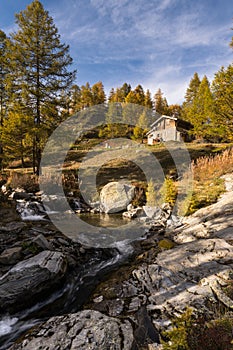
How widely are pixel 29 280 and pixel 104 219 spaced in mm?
6986

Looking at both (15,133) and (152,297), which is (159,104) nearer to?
(15,133)

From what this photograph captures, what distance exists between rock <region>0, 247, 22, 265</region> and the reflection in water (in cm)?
488

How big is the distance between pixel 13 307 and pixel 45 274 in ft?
2.99

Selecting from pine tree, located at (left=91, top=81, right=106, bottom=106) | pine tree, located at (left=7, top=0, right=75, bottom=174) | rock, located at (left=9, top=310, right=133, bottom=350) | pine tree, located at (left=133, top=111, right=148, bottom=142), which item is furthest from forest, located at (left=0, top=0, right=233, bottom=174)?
pine tree, located at (left=91, top=81, right=106, bottom=106)

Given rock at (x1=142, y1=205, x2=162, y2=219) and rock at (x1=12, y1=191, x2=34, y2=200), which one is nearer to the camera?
rock at (x1=142, y1=205, x2=162, y2=219)

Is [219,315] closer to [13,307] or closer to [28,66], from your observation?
[13,307]

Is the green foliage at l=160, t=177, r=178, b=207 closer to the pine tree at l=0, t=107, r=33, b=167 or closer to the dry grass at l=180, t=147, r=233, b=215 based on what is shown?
the dry grass at l=180, t=147, r=233, b=215

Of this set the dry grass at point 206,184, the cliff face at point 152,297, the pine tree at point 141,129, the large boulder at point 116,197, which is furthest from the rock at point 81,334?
the pine tree at point 141,129

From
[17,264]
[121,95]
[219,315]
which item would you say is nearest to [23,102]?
[17,264]

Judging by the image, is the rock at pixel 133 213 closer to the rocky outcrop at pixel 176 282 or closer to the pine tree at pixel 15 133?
the rocky outcrop at pixel 176 282

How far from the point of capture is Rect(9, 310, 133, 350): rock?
9.69 ft

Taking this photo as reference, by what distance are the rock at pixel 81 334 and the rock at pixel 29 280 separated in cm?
112

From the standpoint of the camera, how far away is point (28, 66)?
15570 millimetres

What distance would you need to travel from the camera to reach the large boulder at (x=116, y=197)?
13023 mm
